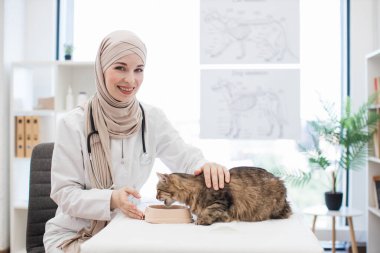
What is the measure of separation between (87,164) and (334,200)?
248cm

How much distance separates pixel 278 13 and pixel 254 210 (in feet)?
10.2

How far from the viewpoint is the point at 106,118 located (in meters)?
1.57

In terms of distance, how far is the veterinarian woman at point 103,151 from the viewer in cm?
139

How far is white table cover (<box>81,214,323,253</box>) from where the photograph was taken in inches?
36.0

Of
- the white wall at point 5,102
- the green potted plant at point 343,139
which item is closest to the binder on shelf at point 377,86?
the green potted plant at point 343,139

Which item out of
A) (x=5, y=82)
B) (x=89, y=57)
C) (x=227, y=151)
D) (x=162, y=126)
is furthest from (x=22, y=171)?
(x=162, y=126)

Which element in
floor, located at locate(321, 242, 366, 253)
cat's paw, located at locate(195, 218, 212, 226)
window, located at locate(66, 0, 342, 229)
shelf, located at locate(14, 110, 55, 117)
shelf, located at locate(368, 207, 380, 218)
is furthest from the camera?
window, located at locate(66, 0, 342, 229)

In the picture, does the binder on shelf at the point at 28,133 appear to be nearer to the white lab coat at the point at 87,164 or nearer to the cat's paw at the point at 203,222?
the white lab coat at the point at 87,164

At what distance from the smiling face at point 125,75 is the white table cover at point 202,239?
0.56 meters

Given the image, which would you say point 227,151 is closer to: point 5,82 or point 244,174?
point 5,82

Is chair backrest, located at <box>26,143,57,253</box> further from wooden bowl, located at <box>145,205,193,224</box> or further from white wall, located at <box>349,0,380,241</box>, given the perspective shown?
white wall, located at <box>349,0,380,241</box>

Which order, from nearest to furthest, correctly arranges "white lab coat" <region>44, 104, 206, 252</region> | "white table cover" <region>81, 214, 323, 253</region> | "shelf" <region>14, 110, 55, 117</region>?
1. "white table cover" <region>81, 214, 323, 253</region>
2. "white lab coat" <region>44, 104, 206, 252</region>
3. "shelf" <region>14, 110, 55, 117</region>

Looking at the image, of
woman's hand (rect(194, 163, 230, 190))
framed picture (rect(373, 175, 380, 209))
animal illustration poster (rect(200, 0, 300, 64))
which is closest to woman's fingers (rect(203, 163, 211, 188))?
woman's hand (rect(194, 163, 230, 190))

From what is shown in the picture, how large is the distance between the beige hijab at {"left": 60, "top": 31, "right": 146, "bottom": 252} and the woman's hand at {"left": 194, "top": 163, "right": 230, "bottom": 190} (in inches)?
16.1
